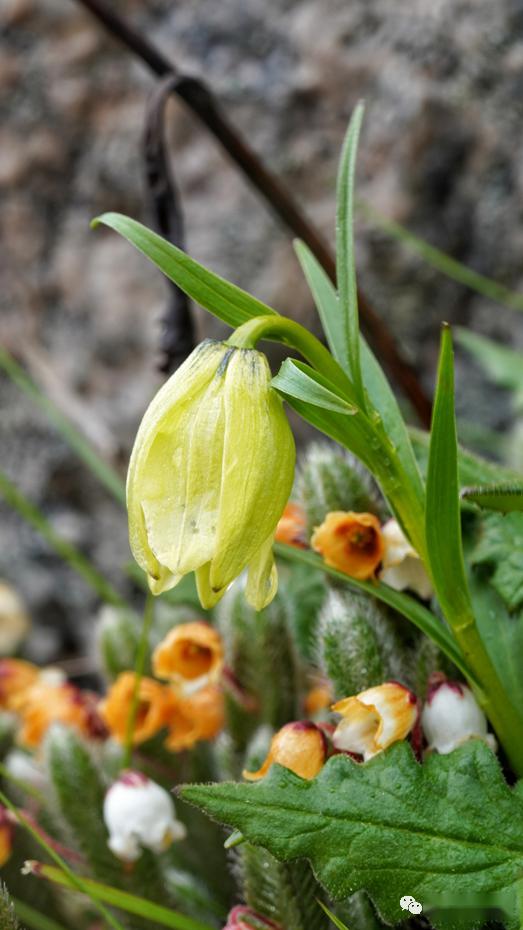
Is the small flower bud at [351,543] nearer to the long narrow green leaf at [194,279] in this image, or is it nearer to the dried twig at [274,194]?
the long narrow green leaf at [194,279]

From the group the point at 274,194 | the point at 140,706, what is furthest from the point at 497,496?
the point at 274,194

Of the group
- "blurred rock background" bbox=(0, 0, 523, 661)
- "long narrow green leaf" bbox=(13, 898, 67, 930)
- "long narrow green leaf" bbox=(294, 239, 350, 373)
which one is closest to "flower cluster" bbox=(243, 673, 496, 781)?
"long narrow green leaf" bbox=(294, 239, 350, 373)

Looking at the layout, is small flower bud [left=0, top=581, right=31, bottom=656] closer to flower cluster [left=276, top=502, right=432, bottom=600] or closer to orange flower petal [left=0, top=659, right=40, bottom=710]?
orange flower petal [left=0, top=659, right=40, bottom=710]

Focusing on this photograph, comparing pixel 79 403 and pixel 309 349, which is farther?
pixel 79 403

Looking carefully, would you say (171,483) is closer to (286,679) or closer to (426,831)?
(426,831)

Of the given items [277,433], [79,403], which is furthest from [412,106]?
[277,433]

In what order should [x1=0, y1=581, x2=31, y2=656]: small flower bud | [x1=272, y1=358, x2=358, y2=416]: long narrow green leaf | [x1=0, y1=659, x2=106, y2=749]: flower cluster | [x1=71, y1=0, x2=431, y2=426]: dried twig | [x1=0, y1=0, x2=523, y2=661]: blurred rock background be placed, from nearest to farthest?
[x1=272, y1=358, x2=358, y2=416]: long narrow green leaf
[x1=0, y1=659, x2=106, y2=749]: flower cluster
[x1=71, y1=0, x2=431, y2=426]: dried twig
[x1=0, y1=581, x2=31, y2=656]: small flower bud
[x1=0, y1=0, x2=523, y2=661]: blurred rock background
